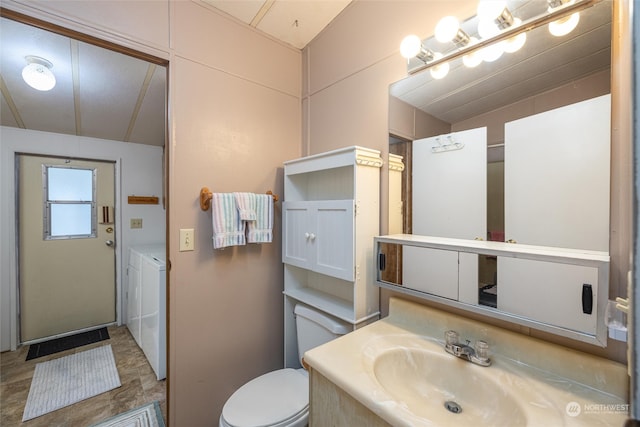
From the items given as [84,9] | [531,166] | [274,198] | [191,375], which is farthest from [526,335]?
[84,9]

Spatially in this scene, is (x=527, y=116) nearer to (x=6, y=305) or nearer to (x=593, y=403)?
(x=593, y=403)

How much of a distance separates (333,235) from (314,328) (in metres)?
0.56

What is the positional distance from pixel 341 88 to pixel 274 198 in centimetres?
76

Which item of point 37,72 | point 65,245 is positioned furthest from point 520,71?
point 65,245

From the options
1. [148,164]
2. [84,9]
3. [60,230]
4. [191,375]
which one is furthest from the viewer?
[148,164]

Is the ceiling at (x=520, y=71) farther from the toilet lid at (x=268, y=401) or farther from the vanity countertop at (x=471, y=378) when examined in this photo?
the toilet lid at (x=268, y=401)

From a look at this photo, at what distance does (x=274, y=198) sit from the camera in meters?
1.65

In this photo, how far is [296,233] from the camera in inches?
62.1

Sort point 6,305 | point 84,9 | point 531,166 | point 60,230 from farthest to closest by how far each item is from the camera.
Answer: point 60,230 → point 6,305 → point 84,9 → point 531,166

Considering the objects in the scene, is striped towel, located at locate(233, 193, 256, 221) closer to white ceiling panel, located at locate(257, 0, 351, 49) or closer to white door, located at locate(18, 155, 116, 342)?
white ceiling panel, located at locate(257, 0, 351, 49)

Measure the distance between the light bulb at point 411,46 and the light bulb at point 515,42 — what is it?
0.32 m

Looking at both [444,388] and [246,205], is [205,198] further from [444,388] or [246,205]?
[444,388]

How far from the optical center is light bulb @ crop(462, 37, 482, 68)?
1.05 m

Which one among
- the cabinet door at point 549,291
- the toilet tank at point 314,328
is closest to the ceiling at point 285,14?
the cabinet door at point 549,291
